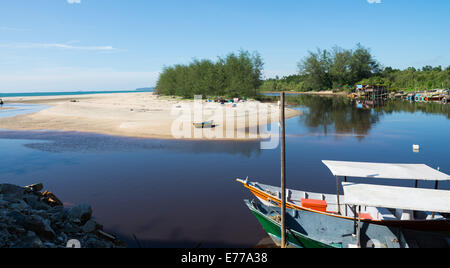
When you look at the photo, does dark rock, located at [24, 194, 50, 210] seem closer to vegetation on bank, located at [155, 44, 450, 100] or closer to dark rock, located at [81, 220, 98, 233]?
dark rock, located at [81, 220, 98, 233]

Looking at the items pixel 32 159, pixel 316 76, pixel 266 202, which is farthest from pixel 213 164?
pixel 316 76

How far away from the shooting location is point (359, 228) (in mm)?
8805

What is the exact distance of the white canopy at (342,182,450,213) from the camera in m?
8.40

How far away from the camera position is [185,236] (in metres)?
11.3

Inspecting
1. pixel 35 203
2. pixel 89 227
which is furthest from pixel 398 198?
pixel 35 203

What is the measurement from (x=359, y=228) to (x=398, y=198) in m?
1.61

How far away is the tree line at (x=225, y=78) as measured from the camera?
8556cm

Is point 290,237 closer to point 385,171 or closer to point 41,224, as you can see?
point 385,171

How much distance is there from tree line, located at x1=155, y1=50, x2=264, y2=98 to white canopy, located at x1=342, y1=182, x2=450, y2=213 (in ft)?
250

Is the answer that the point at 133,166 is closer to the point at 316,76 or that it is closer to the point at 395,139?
the point at 395,139

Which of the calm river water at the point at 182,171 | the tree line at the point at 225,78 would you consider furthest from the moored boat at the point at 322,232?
the tree line at the point at 225,78

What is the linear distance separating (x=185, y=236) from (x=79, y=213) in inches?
163

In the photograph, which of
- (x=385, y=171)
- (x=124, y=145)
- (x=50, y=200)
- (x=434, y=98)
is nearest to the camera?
(x=385, y=171)

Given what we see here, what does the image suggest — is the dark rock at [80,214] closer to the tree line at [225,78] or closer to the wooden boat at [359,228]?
the wooden boat at [359,228]
